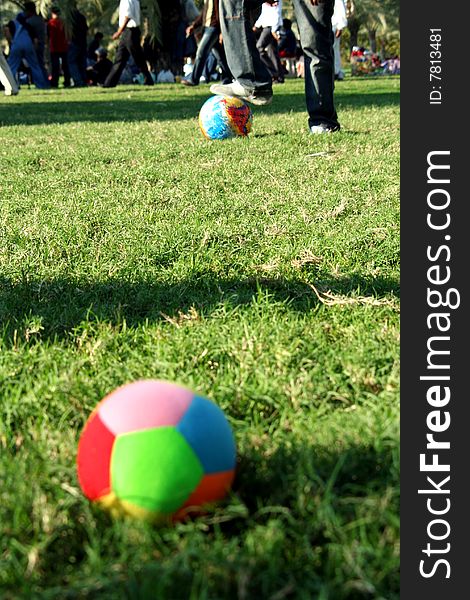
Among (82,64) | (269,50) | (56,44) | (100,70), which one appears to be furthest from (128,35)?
(100,70)

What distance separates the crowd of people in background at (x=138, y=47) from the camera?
18484 millimetres

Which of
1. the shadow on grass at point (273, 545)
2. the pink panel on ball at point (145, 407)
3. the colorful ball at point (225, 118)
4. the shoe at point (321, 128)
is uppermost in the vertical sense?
the colorful ball at point (225, 118)

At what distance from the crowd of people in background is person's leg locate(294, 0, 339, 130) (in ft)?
26.5

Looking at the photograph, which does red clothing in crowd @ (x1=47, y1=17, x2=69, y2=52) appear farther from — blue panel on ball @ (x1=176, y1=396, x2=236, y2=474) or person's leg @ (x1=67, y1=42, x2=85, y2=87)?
blue panel on ball @ (x1=176, y1=396, x2=236, y2=474)

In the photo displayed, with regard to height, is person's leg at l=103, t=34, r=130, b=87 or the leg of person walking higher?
person's leg at l=103, t=34, r=130, b=87

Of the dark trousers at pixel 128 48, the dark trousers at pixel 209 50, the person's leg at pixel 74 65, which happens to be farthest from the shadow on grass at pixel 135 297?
the person's leg at pixel 74 65

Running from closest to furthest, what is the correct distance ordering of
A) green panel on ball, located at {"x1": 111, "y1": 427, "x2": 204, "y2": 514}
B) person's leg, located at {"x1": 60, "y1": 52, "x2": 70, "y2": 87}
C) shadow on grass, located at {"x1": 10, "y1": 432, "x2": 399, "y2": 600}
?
shadow on grass, located at {"x1": 10, "y1": 432, "x2": 399, "y2": 600} → green panel on ball, located at {"x1": 111, "y1": 427, "x2": 204, "y2": 514} → person's leg, located at {"x1": 60, "y1": 52, "x2": 70, "y2": 87}

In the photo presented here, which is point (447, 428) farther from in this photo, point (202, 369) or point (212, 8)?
point (212, 8)

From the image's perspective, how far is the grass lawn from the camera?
1685 mm

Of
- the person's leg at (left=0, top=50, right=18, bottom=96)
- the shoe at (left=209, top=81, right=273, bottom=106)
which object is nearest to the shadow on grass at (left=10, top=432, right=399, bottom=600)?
the shoe at (left=209, top=81, right=273, bottom=106)

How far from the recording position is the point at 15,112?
13797 mm

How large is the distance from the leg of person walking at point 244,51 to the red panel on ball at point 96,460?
6588 mm

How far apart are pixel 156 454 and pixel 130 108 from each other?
503 inches

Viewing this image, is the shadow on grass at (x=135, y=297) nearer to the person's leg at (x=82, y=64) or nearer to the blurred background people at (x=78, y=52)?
the blurred background people at (x=78, y=52)
